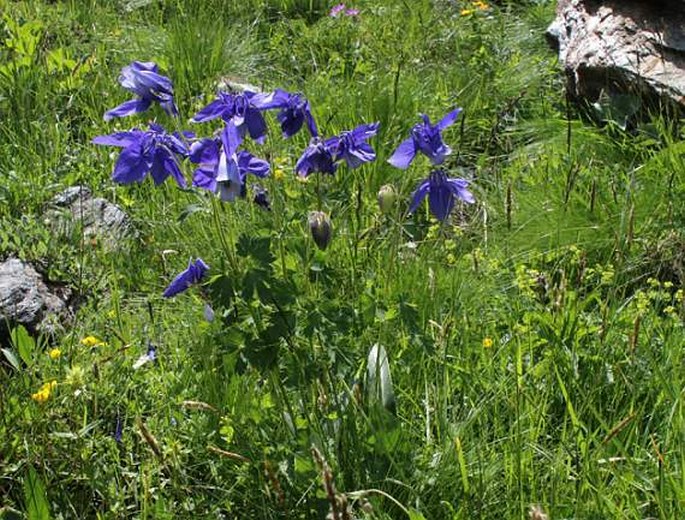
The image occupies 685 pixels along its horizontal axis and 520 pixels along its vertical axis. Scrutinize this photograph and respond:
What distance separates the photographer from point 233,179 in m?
1.69

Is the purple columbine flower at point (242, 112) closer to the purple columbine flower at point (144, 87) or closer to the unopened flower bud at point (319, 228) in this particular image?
the purple columbine flower at point (144, 87)

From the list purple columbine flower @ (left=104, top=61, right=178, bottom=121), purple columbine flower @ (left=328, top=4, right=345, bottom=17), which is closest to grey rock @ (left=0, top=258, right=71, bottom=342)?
purple columbine flower @ (left=104, top=61, right=178, bottom=121)

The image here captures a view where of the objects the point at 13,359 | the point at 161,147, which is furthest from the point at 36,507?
the point at 161,147

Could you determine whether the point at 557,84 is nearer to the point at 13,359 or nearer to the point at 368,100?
the point at 368,100

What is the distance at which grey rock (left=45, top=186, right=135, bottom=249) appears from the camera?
3221 millimetres

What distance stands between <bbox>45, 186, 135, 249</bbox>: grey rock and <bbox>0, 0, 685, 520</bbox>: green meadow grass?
0.05m

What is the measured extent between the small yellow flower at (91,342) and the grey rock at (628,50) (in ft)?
7.14

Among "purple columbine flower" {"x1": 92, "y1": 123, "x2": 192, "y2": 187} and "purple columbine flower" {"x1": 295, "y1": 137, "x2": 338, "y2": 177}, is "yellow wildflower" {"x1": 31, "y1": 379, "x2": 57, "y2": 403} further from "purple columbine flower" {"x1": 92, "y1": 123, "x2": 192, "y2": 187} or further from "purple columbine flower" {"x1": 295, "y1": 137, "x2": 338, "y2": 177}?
"purple columbine flower" {"x1": 295, "y1": 137, "x2": 338, "y2": 177}

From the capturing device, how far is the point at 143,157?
5.77 ft

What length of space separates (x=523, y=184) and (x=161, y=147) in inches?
77.8

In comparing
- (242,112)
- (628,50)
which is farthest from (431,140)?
(628,50)

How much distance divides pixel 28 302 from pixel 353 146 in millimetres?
1317

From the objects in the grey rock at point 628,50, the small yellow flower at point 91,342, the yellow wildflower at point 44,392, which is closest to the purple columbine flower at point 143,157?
the yellow wildflower at point 44,392

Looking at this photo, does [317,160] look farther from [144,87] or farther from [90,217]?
[90,217]
